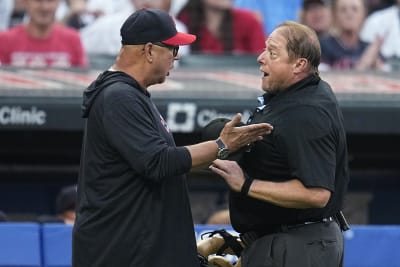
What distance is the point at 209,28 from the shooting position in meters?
9.44

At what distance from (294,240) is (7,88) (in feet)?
10.9

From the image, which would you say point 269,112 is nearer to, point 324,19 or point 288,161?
point 288,161

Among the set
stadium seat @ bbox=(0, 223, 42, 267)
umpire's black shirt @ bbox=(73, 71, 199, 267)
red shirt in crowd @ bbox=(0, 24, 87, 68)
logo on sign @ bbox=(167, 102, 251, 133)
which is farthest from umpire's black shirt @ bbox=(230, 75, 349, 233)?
red shirt in crowd @ bbox=(0, 24, 87, 68)

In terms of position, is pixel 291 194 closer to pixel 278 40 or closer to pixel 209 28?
pixel 278 40

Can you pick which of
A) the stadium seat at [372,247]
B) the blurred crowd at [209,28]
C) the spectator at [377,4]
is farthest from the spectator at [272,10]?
the stadium seat at [372,247]

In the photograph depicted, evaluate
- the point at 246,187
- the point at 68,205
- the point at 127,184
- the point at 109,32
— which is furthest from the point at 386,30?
the point at 127,184

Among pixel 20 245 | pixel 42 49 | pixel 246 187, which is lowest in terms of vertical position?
pixel 20 245

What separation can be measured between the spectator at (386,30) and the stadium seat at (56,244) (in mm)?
3846

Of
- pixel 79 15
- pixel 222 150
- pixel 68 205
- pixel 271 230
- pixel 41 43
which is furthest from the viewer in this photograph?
pixel 79 15

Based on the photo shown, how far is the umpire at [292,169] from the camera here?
15.7ft

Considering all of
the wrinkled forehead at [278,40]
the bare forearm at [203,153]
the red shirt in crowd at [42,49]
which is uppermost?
the wrinkled forehead at [278,40]

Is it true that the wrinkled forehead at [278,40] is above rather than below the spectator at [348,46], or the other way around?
above

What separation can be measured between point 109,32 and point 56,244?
117 inches

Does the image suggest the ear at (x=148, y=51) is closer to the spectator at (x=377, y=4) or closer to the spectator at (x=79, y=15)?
the spectator at (x=79, y=15)
